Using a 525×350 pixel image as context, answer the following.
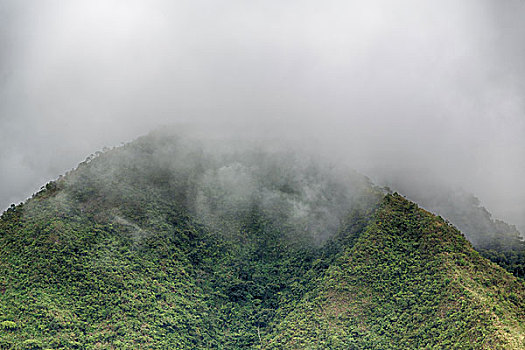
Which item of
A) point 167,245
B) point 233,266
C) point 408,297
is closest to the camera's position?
point 408,297

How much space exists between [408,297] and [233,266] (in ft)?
78.4

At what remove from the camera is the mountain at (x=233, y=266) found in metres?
51.4

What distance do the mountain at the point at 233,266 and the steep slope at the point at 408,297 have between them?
0.50 ft

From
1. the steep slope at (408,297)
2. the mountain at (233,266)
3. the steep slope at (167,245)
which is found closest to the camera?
the steep slope at (408,297)

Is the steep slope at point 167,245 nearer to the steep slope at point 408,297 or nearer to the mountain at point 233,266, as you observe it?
the mountain at point 233,266

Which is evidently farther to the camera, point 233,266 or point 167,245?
point 233,266

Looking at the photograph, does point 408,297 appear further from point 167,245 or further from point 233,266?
point 167,245

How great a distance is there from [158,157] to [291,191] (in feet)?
71.0

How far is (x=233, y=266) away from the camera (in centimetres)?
6781

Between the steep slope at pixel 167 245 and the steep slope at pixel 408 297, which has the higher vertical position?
the steep slope at pixel 167 245

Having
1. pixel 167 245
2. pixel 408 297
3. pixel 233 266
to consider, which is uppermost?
pixel 167 245

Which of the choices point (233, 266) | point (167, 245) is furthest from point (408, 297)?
point (167, 245)

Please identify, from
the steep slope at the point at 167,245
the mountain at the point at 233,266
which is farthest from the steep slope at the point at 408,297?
the steep slope at the point at 167,245

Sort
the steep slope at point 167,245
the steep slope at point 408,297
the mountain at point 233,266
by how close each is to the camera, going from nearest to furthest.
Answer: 1. the steep slope at point 408,297
2. the mountain at point 233,266
3. the steep slope at point 167,245
